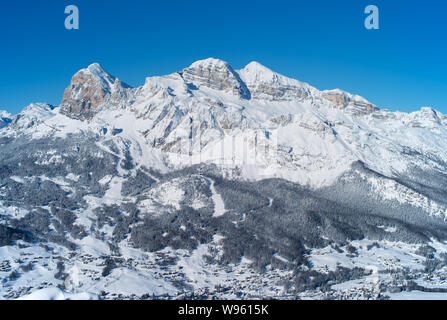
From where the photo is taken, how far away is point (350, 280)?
164750 mm

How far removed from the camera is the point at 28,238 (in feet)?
633

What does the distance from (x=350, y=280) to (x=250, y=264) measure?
4747cm

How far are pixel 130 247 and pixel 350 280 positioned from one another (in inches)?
4515

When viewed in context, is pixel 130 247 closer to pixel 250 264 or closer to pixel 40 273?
pixel 40 273
